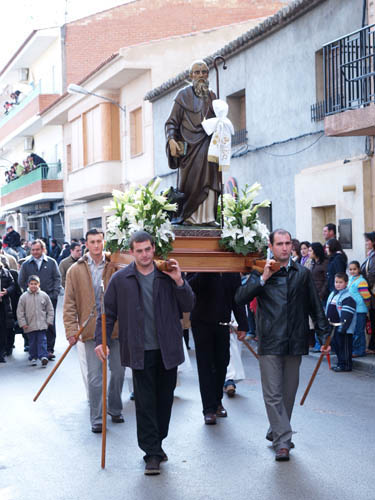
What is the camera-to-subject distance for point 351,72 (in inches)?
566

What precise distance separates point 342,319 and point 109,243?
4.37 meters

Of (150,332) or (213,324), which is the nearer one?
(150,332)

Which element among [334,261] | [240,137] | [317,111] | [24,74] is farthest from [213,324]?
[24,74]

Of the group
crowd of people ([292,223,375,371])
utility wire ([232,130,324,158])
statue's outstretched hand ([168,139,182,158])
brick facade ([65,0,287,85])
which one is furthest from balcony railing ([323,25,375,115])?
brick facade ([65,0,287,85])

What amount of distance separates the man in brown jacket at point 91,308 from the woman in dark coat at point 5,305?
4.82 m

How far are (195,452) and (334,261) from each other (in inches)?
242

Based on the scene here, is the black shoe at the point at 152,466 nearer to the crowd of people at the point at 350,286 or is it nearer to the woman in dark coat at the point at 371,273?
the crowd of people at the point at 350,286

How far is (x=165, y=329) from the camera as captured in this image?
6.59 meters

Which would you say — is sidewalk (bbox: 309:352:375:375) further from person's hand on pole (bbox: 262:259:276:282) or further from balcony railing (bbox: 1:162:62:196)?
balcony railing (bbox: 1:162:62:196)

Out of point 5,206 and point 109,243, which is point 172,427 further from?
point 5,206

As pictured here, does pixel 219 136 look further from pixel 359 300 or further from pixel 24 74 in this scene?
pixel 24 74

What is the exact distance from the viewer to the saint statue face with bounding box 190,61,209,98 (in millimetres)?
8570

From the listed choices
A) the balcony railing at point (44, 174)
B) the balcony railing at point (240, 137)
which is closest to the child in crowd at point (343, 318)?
the balcony railing at point (240, 137)

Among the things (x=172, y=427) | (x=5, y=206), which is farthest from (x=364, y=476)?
(x=5, y=206)
